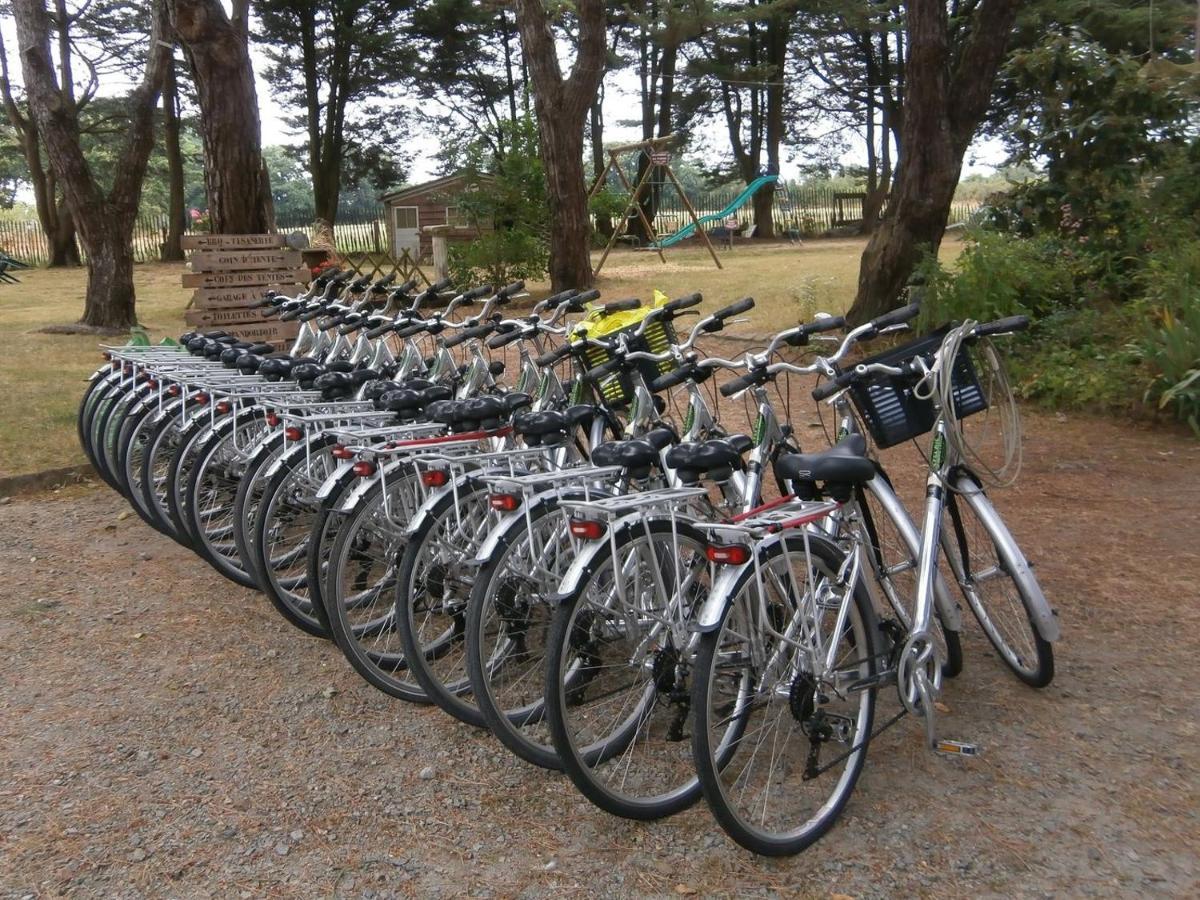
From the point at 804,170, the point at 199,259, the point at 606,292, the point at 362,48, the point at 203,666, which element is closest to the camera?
the point at 203,666

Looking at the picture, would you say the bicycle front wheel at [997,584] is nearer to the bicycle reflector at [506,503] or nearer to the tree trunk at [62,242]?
the bicycle reflector at [506,503]

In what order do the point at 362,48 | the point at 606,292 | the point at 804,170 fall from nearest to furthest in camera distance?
the point at 606,292, the point at 362,48, the point at 804,170

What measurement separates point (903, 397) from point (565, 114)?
33.8 feet

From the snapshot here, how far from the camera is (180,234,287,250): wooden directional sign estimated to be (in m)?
8.31

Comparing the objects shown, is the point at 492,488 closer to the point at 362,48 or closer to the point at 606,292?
the point at 606,292

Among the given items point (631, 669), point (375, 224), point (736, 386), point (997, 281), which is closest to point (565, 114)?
point (997, 281)

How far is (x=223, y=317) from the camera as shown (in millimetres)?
8359

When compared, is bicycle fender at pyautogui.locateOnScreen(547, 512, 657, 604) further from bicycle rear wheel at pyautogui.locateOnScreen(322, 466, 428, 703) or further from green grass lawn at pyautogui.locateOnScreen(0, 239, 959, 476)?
green grass lawn at pyautogui.locateOnScreen(0, 239, 959, 476)

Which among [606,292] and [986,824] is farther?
[606,292]

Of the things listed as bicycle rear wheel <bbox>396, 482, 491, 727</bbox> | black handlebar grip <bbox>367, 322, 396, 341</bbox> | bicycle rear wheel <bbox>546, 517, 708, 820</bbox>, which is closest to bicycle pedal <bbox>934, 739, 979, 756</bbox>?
bicycle rear wheel <bbox>546, 517, 708, 820</bbox>

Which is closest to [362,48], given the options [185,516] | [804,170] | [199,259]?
[804,170]

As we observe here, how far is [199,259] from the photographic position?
8227 mm

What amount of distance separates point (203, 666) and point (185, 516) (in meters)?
0.95

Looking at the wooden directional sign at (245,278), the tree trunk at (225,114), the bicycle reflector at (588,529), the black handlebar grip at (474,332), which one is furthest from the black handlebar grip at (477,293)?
the tree trunk at (225,114)
